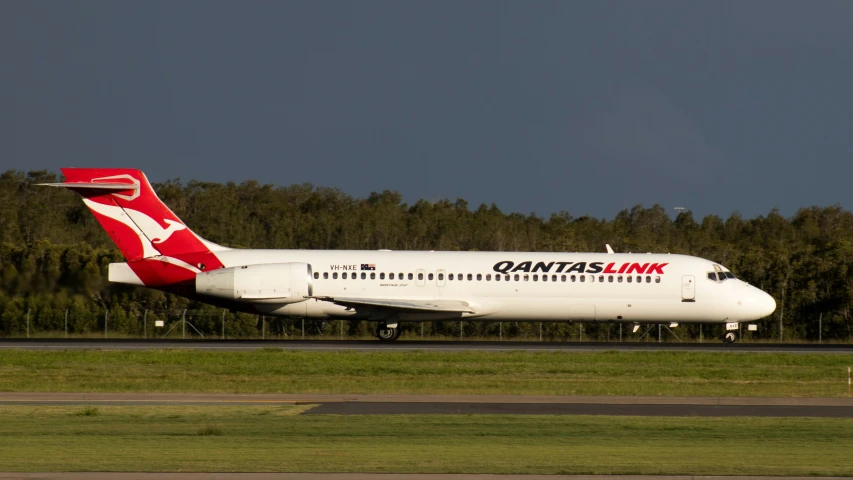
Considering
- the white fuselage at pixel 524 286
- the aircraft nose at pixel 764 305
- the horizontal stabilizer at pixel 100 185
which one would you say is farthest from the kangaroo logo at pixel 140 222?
the aircraft nose at pixel 764 305

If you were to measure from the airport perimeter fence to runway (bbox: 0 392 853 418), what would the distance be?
66.3 ft

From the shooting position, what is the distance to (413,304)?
1529 inches

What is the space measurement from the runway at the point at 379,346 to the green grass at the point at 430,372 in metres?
2.05

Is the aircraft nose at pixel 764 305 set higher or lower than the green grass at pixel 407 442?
higher

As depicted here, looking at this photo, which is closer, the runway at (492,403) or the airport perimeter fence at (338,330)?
the runway at (492,403)

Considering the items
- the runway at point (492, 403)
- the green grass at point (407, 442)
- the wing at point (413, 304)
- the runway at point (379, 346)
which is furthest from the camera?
the wing at point (413, 304)

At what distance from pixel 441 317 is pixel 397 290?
186 cm

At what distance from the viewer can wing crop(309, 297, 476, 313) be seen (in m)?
38.2

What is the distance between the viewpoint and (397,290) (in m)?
39.3

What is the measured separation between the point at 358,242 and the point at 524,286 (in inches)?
1578

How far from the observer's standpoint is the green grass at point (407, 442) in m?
14.3

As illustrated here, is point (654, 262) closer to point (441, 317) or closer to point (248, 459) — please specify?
point (441, 317)

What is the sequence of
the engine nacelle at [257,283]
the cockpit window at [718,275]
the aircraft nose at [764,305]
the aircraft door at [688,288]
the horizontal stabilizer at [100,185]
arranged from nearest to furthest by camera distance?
1. the engine nacelle at [257,283]
2. the horizontal stabilizer at [100,185]
3. the aircraft door at [688,288]
4. the aircraft nose at [764,305]
5. the cockpit window at [718,275]

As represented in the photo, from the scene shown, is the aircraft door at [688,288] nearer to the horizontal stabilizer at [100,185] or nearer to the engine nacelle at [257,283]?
the engine nacelle at [257,283]
